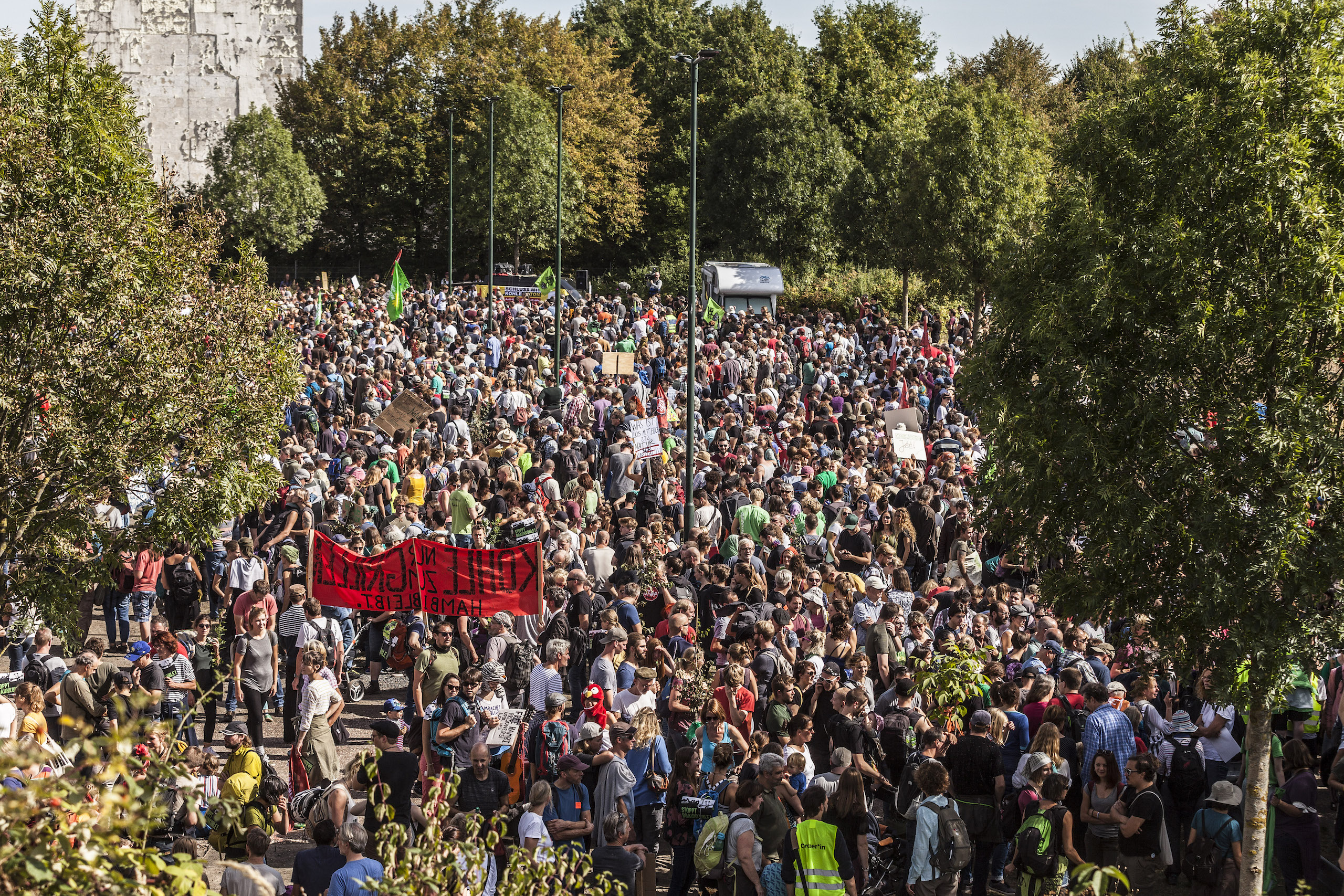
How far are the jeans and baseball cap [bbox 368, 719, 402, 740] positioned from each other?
22.8 ft

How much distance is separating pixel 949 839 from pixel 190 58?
221ft

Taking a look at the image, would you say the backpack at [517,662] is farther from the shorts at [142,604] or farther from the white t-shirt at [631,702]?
the shorts at [142,604]

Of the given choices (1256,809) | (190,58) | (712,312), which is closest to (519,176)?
(712,312)

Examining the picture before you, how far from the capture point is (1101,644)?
37.5 feet

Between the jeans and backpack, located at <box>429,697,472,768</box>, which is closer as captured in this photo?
backpack, located at <box>429,697,472,768</box>

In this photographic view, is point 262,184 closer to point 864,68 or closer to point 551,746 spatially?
point 864,68

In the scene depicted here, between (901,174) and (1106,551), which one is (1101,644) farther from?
(901,174)

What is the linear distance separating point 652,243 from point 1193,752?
52.7 meters

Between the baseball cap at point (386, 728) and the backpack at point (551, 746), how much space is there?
3.56 ft

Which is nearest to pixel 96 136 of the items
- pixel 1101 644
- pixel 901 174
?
pixel 1101 644

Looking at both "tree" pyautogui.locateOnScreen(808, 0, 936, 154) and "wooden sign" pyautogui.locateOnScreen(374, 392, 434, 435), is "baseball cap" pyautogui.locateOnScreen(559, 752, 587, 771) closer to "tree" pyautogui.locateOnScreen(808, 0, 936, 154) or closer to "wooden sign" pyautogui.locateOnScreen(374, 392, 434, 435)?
"wooden sign" pyautogui.locateOnScreen(374, 392, 434, 435)

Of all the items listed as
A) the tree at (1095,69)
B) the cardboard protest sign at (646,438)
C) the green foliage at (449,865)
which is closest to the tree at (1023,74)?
the tree at (1095,69)

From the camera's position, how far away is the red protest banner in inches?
479

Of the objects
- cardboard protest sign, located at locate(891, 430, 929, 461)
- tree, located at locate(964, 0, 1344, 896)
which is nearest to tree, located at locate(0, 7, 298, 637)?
tree, located at locate(964, 0, 1344, 896)
